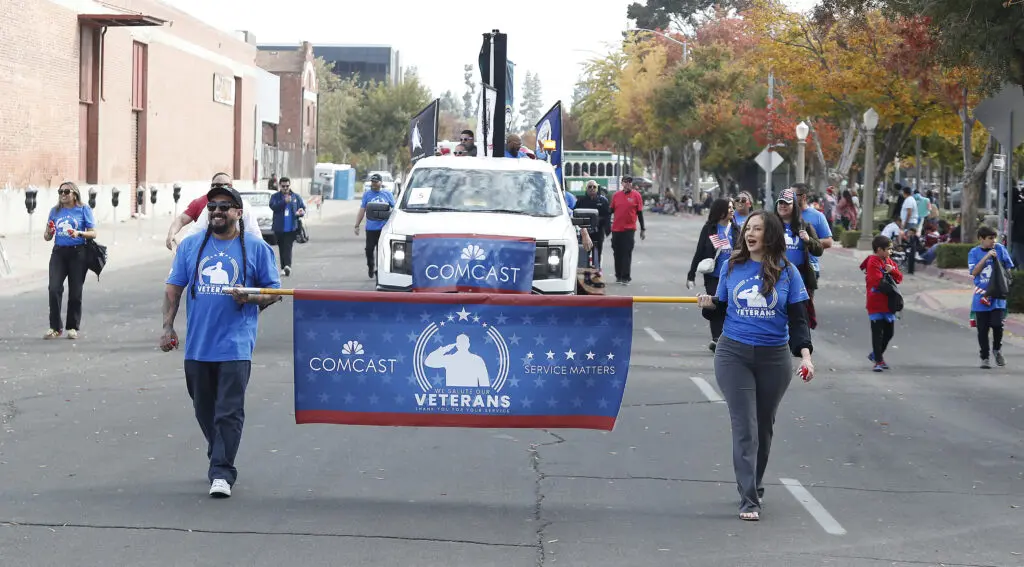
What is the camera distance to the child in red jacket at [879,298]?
1493 centimetres

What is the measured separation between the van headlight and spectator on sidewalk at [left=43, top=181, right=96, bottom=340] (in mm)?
3330

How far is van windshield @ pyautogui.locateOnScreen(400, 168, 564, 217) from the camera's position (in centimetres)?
1642

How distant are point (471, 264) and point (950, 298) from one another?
12.4m

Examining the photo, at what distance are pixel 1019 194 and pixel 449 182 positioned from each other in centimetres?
1336

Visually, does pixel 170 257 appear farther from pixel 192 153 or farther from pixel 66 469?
pixel 192 153

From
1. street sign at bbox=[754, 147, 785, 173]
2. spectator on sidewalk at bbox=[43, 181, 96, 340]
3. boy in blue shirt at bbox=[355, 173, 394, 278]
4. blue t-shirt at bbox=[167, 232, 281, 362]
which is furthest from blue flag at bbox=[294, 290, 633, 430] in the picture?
street sign at bbox=[754, 147, 785, 173]

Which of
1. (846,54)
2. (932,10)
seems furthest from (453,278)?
(846,54)

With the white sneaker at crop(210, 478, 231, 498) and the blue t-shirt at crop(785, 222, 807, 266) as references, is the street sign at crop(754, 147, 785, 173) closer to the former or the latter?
the blue t-shirt at crop(785, 222, 807, 266)

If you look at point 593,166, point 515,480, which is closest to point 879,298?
point 515,480

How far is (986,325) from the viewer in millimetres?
15680

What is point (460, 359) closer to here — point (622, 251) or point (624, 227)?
point (624, 227)

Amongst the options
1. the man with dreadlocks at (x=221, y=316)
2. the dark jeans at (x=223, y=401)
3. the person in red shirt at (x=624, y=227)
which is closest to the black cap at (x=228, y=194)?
the man with dreadlocks at (x=221, y=316)

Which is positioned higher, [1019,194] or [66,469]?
[1019,194]

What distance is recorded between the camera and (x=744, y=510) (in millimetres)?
7930
